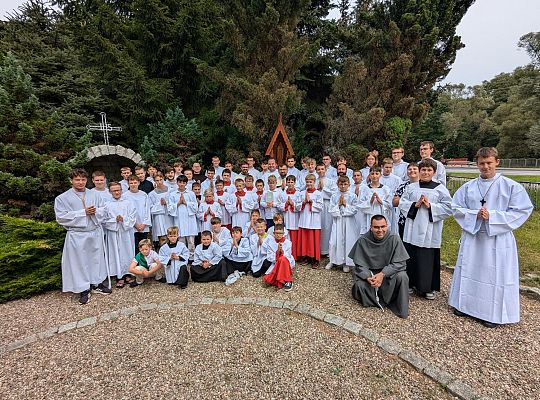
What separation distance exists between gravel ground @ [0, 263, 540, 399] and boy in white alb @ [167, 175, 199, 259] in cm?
155

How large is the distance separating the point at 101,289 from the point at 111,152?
617cm

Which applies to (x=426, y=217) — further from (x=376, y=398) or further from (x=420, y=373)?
(x=376, y=398)

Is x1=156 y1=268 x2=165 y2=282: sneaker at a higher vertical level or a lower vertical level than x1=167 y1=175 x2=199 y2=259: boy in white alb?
lower

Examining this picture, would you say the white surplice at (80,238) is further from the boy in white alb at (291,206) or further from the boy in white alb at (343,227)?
the boy in white alb at (343,227)

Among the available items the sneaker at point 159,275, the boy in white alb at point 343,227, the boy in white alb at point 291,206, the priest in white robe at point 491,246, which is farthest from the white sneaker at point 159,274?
the priest in white robe at point 491,246

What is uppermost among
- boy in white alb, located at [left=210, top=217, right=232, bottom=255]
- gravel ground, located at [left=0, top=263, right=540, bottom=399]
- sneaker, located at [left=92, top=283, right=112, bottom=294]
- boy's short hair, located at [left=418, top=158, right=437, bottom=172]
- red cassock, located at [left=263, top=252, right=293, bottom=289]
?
boy's short hair, located at [left=418, top=158, right=437, bottom=172]

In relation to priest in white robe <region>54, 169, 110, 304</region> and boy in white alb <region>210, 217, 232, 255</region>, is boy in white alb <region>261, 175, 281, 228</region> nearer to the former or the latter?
boy in white alb <region>210, 217, 232, 255</region>

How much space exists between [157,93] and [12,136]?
672 cm

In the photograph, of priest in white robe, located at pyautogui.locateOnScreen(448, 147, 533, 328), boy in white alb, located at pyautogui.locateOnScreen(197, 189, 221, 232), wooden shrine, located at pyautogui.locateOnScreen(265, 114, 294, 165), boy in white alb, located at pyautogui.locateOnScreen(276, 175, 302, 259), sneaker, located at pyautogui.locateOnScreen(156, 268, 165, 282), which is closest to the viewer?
priest in white robe, located at pyautogui.locateOnScreen(448, 147, 533, 328)

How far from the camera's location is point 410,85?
13133 mm

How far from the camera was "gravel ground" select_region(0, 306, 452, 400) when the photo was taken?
3109 millimetres

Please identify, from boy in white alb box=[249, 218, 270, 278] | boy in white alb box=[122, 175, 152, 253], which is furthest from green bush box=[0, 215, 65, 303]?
boy in white alb box=[249, 218, 270, 278]

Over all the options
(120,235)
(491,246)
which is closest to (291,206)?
(120,235)

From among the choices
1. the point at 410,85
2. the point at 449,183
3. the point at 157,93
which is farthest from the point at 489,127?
the point at 157,93
